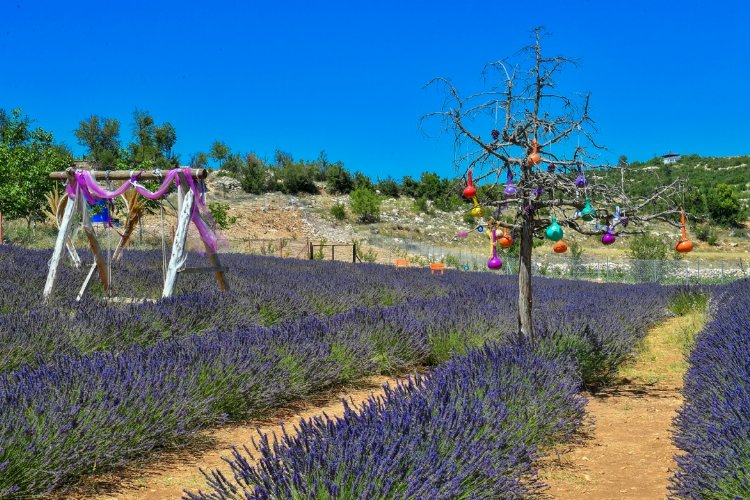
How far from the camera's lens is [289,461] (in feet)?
7.79

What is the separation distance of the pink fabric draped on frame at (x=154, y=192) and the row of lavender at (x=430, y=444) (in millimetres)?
4579

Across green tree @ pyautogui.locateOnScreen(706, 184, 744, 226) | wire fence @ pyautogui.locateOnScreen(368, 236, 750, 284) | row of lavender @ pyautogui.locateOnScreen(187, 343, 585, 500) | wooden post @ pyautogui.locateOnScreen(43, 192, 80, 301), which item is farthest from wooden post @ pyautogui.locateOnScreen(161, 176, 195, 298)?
green tree @ pyautogui.locateOnScreen(706, 184, 744, 226)

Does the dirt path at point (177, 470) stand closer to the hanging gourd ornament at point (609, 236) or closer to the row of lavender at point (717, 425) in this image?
the row of lavender at point (717, 425)

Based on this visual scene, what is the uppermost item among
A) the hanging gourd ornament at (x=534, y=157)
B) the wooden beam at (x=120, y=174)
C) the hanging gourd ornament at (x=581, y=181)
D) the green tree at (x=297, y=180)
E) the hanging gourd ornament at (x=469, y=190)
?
the green tree at (x=297, y=180)

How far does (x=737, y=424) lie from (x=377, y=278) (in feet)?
31.8

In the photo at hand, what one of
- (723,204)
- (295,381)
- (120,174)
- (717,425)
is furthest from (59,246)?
(723,204)

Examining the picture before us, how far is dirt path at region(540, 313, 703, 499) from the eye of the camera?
3508mm

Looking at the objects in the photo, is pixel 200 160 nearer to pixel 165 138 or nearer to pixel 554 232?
pixel 165 138

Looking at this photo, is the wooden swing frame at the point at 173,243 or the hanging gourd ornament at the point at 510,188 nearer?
the hanging gourd ornament at the point at 510,188

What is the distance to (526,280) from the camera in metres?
5.55

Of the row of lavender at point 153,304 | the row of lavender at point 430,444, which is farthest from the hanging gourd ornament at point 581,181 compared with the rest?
the row of lavender at point 153,304

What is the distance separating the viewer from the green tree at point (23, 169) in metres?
23.5

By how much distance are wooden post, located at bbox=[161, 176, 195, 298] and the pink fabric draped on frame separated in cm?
9

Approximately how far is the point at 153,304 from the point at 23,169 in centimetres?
2171
